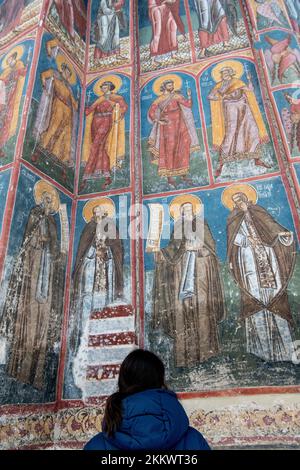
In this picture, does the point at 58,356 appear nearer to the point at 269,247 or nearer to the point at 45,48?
the point at 269,247

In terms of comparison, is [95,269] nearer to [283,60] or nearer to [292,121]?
[292,121]

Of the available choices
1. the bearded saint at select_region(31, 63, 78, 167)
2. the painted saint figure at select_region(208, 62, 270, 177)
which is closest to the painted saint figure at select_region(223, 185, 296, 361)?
the painted saint figure at select_region(208, 62, 270, 177)

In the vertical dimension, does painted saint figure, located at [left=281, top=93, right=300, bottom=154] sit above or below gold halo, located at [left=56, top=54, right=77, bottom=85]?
below

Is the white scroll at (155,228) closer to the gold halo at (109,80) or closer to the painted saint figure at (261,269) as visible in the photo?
the painted saint figure at (261,269)

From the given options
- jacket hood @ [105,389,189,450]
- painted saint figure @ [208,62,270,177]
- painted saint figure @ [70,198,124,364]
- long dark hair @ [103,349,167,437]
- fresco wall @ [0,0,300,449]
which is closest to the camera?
jacket hood @ [105,389,189,450]

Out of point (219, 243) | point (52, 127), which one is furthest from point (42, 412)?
point (52, 127)

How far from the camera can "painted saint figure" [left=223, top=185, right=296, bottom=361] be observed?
5.85 metres

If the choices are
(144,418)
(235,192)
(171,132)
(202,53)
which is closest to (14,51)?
(171,132)

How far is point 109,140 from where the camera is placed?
7.95 m

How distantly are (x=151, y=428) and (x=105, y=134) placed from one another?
6806 mm

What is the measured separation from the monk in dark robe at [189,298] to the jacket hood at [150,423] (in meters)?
4.24

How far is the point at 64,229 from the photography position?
23.2 feet

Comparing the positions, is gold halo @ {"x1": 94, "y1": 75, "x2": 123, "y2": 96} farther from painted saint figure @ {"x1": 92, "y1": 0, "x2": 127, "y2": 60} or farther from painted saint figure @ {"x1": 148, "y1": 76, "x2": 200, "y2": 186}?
painted saint figure @ {"x1": 148, "y1": 76, "x2": 200, "y2": 186}

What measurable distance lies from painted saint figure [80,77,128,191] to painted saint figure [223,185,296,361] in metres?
2.14
